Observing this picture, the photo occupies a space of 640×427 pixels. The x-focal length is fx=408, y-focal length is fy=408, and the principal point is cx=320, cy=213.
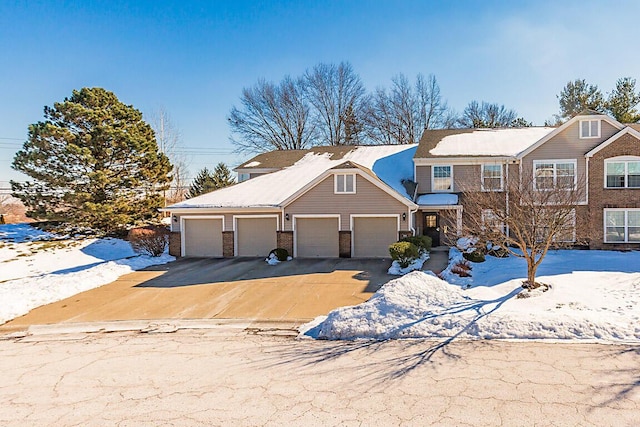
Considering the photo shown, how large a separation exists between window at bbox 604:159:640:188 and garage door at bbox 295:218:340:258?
12827mm

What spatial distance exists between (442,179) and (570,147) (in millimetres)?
5957

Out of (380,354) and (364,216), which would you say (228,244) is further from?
(380,354)

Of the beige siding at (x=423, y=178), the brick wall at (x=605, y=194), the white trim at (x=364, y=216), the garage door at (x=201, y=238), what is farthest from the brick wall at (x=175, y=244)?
the brick wall at (x=605, y=194)

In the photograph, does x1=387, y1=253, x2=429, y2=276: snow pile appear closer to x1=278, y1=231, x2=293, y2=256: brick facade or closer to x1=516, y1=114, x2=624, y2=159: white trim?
x1=278, y1=231, x2=293, y2=256: brick facade

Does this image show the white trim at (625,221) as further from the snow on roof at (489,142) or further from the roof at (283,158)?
Result: the roof at (283,158)

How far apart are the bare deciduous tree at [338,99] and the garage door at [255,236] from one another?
21.6 metres

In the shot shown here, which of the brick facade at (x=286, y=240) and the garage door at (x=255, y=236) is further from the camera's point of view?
the garage door at (x=255, y=236)

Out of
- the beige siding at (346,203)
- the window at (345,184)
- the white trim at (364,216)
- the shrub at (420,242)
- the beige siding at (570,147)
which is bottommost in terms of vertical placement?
the shrub at (420,242)

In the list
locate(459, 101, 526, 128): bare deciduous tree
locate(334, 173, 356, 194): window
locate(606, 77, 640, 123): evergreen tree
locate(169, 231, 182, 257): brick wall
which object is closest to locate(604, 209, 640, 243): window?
locate(334, 173, 356, 194): window

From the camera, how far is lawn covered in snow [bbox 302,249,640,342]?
24.8ft

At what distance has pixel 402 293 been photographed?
936 centimetres

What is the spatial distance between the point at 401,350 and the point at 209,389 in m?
3.27

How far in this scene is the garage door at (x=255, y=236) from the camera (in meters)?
19.6

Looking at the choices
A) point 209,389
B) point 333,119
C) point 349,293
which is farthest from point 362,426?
point 333,119
